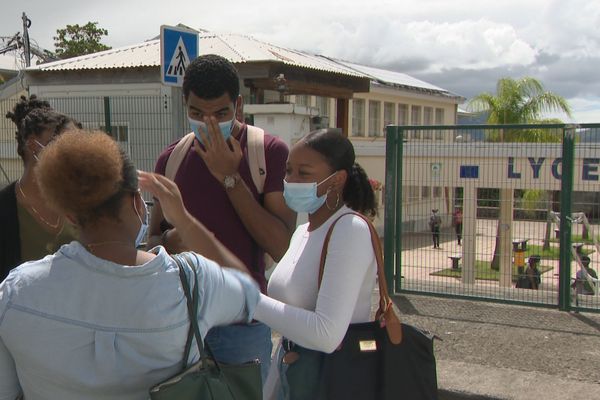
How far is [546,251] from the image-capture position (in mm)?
6789

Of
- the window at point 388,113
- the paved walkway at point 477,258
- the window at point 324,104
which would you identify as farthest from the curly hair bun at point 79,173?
the window at point 388,113

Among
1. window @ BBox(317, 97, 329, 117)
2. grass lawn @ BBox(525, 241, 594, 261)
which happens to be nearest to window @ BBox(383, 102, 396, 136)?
window @ BBox(317, 97, 329, 117)

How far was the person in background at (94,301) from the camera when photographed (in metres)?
1.52

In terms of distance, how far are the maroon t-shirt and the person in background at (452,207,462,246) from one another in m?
5.03

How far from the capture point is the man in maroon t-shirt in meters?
2.38

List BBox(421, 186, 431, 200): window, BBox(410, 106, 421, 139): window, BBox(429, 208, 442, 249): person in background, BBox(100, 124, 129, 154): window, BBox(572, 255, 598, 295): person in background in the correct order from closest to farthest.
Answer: BBox(572, 255, 598, 295): person in background < BBox(429, 208, 442, 249): person in background < BBox(421, 186, 431, 200): window < BBox(100, 124, 129, 154): window < BBox(410, 106, 421, 139): window

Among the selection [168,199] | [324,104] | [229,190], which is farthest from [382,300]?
[324,104]

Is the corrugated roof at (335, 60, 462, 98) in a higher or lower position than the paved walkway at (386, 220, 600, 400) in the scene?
higher

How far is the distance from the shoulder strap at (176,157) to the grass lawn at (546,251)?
5.15m

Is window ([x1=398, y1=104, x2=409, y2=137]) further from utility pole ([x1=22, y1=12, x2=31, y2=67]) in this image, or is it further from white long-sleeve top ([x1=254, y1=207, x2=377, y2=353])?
white long-sleeve top ([x1=254, y1=207, x2=377, y2=353])

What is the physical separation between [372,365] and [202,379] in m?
0.83

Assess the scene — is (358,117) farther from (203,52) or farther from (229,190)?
(229,190)

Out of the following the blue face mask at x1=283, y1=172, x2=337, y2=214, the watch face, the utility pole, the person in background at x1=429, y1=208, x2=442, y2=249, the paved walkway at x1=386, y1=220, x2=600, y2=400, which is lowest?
the paved walkway at x1=386, y1=220, x2=600, y2=400

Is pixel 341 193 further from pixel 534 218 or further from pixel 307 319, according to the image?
pixel 534 218
